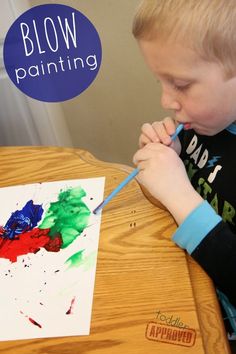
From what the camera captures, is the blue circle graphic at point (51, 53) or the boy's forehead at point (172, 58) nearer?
the boy's forehead at point (172, 58)

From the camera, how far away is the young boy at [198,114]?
1.70 feet

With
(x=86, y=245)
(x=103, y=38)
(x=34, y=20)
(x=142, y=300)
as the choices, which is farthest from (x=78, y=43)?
(x=142, y=300)

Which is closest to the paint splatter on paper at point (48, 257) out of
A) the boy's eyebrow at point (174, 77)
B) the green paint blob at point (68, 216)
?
the green paint blob at point (68, 216)

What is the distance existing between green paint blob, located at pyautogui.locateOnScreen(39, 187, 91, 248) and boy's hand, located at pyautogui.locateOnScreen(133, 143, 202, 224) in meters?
0.11

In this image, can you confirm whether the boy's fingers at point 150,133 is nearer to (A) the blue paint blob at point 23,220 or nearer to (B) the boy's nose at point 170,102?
(B) the boy's nose at point 170,102

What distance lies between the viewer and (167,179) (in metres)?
0.60

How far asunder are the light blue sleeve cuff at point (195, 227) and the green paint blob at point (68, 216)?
0.51 feet

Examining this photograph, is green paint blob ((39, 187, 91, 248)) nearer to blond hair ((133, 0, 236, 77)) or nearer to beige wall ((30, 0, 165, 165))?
blond hair ((133, 0, 236, 77))

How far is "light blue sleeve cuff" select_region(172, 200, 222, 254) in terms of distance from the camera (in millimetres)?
531

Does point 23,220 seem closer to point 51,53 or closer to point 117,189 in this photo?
point 117,189

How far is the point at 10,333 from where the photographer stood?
489 millimetres

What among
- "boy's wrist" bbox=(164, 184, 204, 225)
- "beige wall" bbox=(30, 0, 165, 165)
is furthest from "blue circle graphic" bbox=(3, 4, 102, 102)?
"boy's wrist" bbox=(164, 184, 204, 225)

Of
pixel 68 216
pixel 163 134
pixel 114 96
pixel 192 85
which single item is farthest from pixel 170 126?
pixel 114 96

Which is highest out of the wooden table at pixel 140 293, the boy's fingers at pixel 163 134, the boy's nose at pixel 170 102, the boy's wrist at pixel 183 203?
the boy's nose at pixel 170 102
